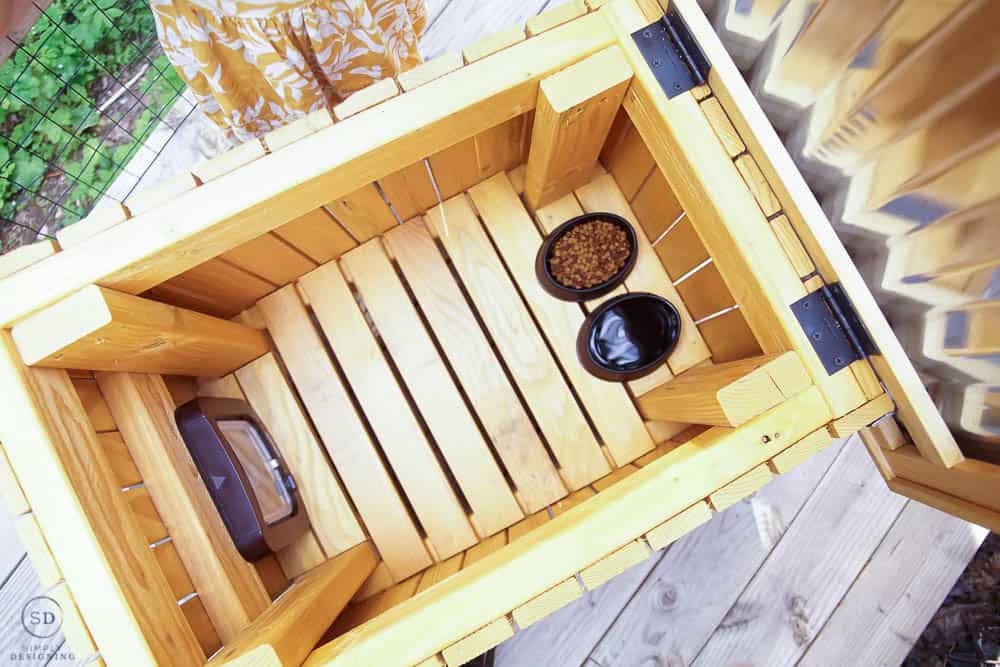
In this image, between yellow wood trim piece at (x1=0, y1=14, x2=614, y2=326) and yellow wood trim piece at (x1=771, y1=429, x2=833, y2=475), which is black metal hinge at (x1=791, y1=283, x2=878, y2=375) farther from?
yellow wood trim piece at (x1=0, y1=14, x2=614, y2=326)

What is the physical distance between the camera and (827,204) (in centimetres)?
84

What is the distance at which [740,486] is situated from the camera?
31.3 inches

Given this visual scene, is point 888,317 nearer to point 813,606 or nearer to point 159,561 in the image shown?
point 813,606

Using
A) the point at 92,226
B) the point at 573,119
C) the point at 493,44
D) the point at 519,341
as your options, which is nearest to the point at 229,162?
the point at 92,226

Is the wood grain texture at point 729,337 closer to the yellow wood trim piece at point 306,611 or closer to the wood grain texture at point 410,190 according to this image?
the wood grain texture at point 410,190

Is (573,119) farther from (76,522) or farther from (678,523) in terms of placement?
(76,522)

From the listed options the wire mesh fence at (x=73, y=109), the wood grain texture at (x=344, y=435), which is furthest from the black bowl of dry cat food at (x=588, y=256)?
the wire mesh fence at (x=73, y=109)

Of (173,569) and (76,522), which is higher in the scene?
(76,522)

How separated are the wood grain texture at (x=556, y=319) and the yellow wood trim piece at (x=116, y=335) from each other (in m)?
0.59

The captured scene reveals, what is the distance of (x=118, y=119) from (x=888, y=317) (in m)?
2.26

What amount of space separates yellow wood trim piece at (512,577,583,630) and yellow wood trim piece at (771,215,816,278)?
550 millimetres

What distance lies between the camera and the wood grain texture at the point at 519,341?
1188mm

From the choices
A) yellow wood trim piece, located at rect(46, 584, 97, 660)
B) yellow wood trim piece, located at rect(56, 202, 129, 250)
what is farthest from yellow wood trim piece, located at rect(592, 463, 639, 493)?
yellow wood trim piece, located at rect(56, 202, 129, 250)

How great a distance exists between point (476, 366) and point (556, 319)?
0.66 feet
